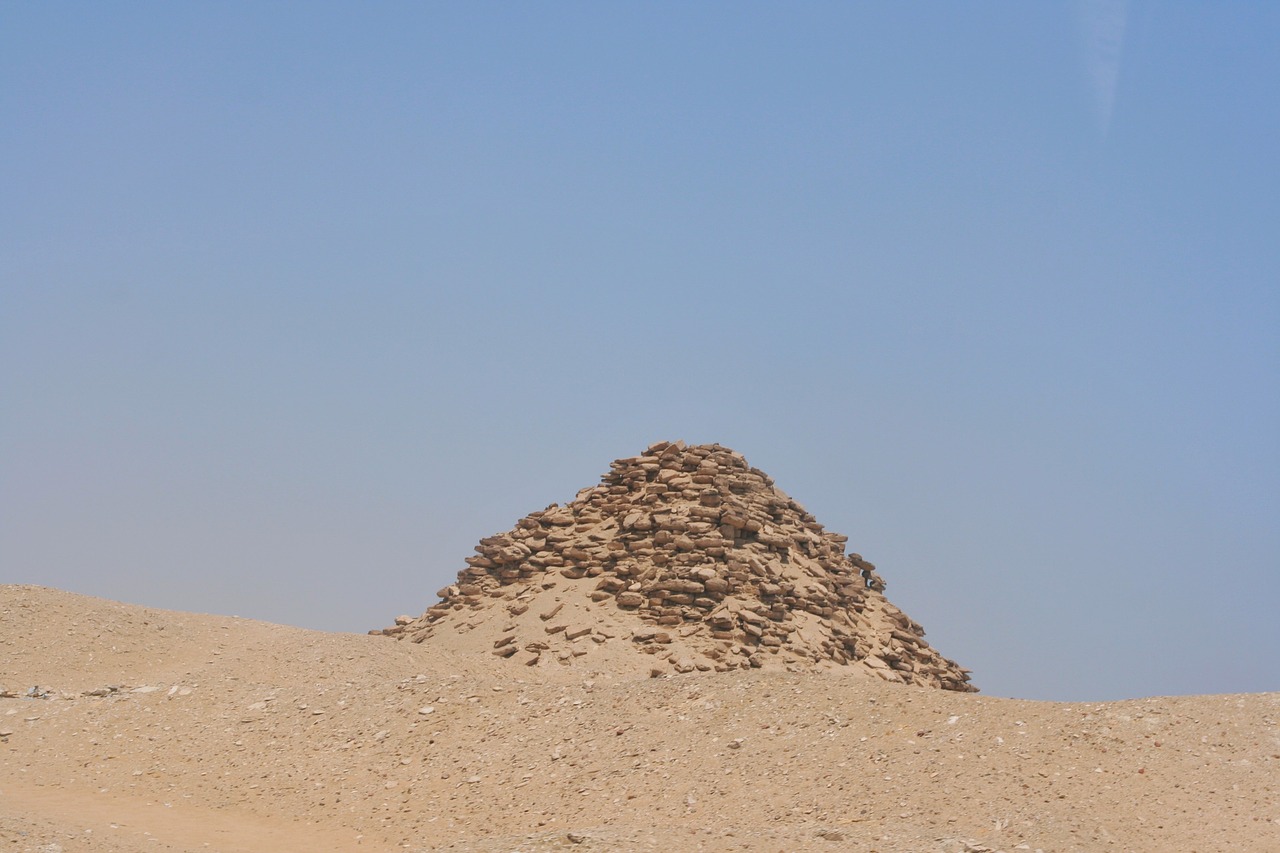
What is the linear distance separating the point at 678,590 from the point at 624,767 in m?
7.56

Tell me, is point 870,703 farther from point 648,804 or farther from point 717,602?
point 717,602

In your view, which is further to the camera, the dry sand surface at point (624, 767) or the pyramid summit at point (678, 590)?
the pyramid summit at point (678, 590)

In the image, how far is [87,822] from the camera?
14.3 metres

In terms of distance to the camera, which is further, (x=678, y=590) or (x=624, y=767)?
(x=678, y=590)

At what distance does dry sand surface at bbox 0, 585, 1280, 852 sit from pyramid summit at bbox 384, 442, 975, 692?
236 centimetres

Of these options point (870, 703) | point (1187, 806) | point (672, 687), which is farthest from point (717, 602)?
point (1187, 806)

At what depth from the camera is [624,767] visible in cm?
1569

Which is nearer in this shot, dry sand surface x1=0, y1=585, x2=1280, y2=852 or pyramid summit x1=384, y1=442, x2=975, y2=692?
dry sand surface x1=0, y1=585, x2=1280, y2=852

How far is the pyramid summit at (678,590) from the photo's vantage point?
22.1m

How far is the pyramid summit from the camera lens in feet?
72.6

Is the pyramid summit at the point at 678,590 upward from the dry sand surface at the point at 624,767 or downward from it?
upward

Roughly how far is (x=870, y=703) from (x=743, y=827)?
3.54 metres

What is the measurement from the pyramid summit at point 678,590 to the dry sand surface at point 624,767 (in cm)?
236

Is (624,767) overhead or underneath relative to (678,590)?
underneath
